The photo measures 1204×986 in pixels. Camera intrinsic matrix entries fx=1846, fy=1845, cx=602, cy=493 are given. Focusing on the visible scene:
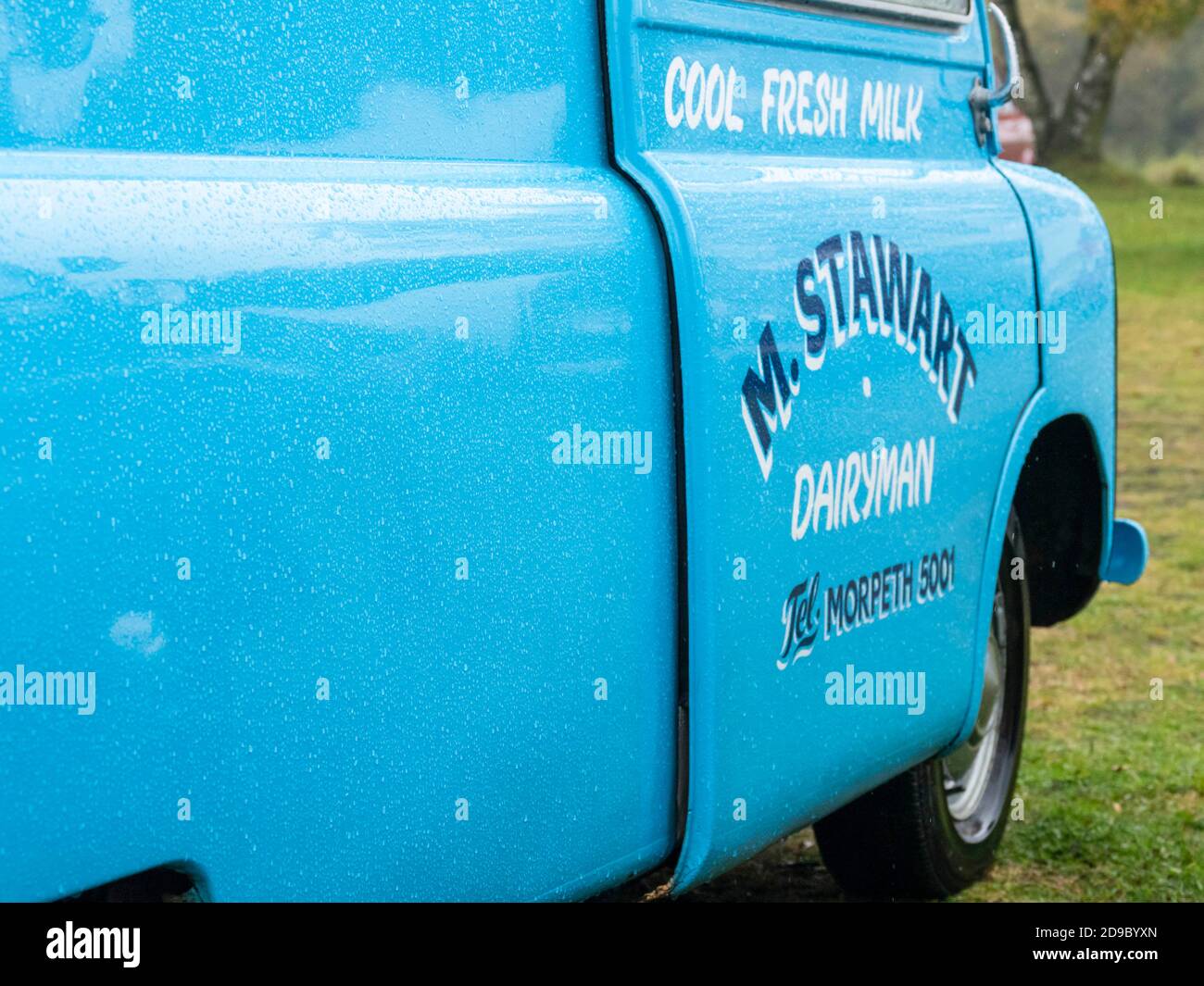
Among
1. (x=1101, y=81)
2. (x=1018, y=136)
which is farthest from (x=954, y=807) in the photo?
(x=1101, y=81)

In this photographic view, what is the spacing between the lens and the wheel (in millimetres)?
3539

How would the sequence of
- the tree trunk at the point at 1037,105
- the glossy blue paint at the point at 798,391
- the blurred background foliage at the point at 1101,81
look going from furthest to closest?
the tree trunk at the point at 1037,105, the blurred background foliage at the point at 1101,81, the glossy blue paint at the point at 798,391

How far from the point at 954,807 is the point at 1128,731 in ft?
4.23

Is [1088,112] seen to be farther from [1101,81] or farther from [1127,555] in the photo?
[1127,555]

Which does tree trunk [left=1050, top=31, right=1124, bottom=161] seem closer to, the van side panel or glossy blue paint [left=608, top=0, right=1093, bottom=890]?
the van side panel

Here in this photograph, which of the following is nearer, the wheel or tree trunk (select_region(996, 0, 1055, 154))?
the wheel

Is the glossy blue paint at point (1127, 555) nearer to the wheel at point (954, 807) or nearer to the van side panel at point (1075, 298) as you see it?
the van side panel at point (1075, 298)

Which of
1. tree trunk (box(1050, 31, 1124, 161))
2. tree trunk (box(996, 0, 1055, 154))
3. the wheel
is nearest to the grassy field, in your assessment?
the wheel

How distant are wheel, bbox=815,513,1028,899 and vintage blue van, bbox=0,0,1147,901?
0.32 metres

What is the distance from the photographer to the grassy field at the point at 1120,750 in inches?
155

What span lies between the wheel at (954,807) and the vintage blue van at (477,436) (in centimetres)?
32

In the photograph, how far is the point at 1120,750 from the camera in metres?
4.78

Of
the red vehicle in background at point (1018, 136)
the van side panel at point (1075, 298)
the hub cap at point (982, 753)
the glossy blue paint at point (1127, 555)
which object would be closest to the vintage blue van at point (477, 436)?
the van side panel at point (1075, 298)

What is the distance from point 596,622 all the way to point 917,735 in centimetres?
104
